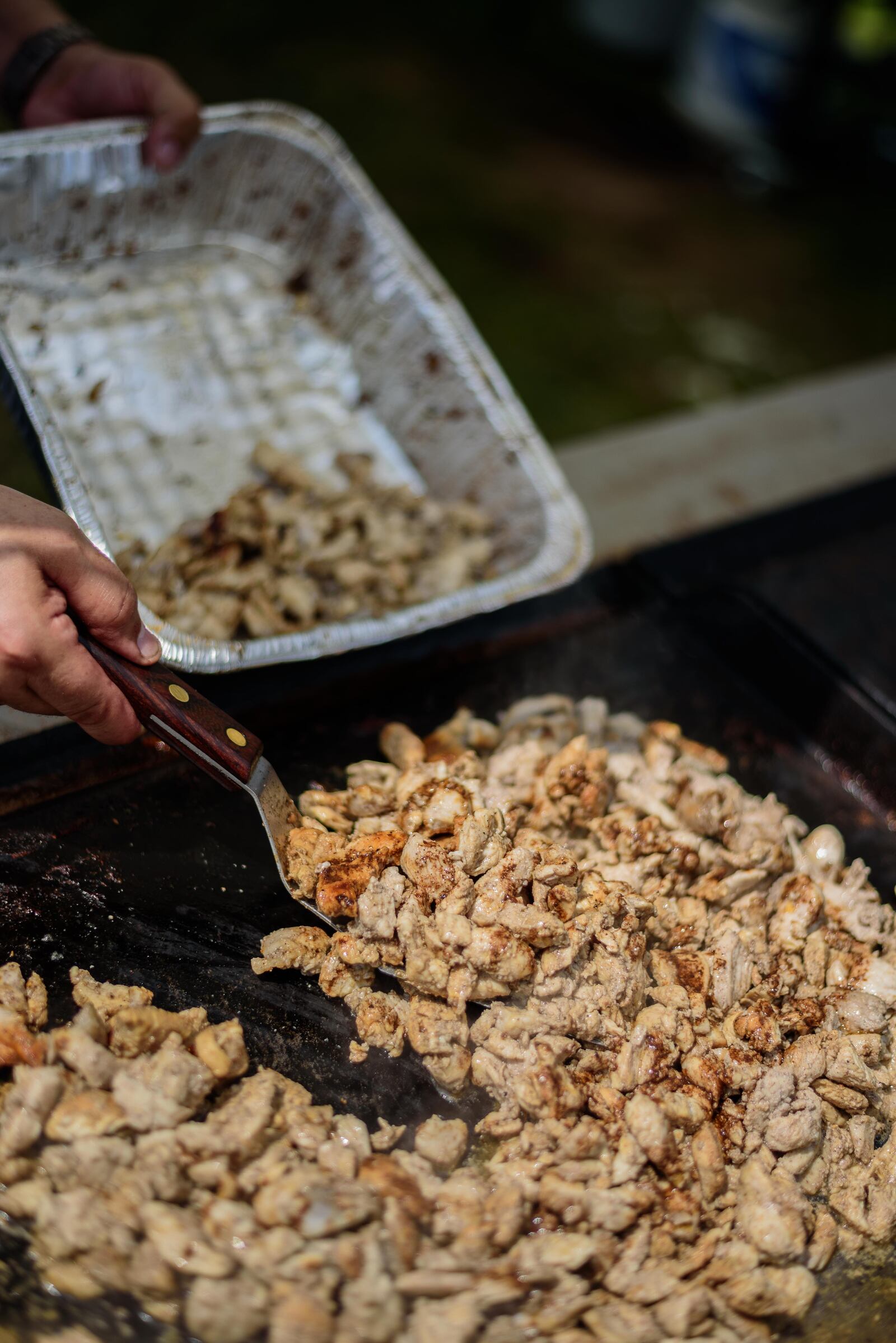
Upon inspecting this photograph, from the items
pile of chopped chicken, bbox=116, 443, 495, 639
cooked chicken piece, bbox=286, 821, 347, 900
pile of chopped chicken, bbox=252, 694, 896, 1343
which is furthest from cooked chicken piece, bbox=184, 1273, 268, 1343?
pile of chopped chicken, bbox=116, 443, 495, 639

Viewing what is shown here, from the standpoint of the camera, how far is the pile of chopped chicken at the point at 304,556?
1.50m

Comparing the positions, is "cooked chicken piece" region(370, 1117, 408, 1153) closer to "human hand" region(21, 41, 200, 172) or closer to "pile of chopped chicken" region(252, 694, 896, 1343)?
"pile of chopped chicken" region(252, 694, 896, 1343)

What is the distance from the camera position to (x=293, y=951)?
117 cm

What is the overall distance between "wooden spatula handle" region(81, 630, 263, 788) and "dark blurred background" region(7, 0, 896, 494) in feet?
7.79

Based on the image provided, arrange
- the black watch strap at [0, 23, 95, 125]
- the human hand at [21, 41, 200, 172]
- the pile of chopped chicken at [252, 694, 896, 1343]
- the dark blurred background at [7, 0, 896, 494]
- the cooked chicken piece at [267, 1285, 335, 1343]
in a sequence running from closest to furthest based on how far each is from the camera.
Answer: the cooked chicken piece at [267, 1285, 335, 1343], the pile of chopped chicken at [252, 694, 896, 1343], the human hand at [21, 41, 200, 172], the black watch strap at [0, 23, 95, 125], the dark blurred background at [7, 0, 896, 494]

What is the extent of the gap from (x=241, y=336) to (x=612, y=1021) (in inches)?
54.9

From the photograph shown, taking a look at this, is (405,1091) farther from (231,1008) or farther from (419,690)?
(419,690)

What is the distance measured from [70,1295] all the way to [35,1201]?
86mm

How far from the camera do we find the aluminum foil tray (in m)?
1.69

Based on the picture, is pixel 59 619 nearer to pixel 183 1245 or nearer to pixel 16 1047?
pixel 16 1047

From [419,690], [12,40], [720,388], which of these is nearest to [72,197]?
[12,40]

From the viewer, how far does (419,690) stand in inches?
61.7

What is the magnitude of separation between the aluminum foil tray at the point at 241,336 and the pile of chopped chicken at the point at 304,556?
0.07 meters

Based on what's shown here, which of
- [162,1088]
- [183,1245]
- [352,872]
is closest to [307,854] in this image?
[352,872]
